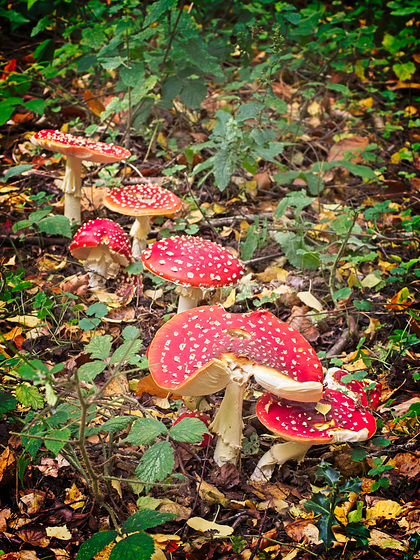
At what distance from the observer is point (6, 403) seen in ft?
7.56

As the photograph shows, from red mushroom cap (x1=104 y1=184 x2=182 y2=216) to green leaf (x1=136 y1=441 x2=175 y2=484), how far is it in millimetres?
2170

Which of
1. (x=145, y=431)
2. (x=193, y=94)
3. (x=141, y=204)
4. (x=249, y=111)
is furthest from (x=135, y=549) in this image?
(x=193, y=94)

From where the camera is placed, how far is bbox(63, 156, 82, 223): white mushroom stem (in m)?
4.21

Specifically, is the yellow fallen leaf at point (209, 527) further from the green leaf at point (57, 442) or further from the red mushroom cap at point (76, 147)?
the red mushroom cap at point (76, 147)

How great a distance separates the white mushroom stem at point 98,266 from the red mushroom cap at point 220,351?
1.49 meters

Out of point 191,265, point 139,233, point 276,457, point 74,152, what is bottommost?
point 276,457

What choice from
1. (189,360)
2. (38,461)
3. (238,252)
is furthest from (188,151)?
(38,461)

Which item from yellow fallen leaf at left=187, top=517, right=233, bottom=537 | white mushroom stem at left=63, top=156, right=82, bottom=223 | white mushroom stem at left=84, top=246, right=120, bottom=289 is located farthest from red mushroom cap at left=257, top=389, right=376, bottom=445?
white mushroom stem at left=63, top=156, right=82, bottom=223

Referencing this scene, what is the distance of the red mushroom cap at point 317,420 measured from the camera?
2.22 m

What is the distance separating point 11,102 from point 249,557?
3955 millimetres

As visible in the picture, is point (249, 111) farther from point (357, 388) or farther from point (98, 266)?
point (357, 388)

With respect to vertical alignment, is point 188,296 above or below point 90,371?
below

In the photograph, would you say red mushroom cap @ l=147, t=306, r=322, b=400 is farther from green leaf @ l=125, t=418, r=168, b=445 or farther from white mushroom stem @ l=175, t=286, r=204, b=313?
white mushroom stem @ l=175, t=286, r=204, b=313

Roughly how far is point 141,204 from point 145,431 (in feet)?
7.33
